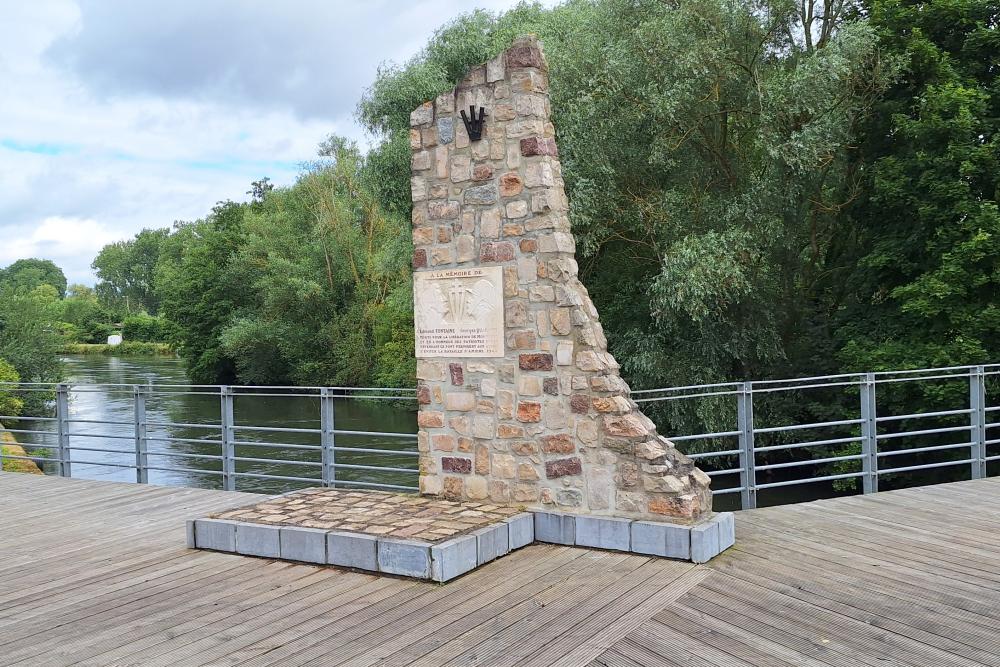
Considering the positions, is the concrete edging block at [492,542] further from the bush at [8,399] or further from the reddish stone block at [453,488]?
the bush at [8,399]

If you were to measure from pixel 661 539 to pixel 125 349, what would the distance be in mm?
65989

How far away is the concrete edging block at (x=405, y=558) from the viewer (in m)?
4.69

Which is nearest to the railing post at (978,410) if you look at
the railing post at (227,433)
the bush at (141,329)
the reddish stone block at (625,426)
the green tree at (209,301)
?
the reddish stone block at (625,426)

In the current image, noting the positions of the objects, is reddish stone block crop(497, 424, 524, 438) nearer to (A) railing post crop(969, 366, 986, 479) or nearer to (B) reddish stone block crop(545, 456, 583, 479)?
(B) reddish stone block crop(545, 456, 583, 479)

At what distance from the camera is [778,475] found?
14930 mm

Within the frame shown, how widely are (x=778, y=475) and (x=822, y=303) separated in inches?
127

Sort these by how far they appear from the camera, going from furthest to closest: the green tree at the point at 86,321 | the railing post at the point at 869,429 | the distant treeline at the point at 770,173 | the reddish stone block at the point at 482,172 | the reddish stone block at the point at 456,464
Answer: the green tree at the point at 86,321 < the distant treeline at the point at 770,173 < the railing post at the point at 869,429 < the reddish stone block at the point at 456,464 < the reddish stone block at the point at 482,172

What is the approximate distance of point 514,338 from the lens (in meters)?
5.59

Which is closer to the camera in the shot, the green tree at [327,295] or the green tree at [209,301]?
the green tree at [327,295]

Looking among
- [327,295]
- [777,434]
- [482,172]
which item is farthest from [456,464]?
[327,295]

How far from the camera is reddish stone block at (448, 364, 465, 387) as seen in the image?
19.2 ft

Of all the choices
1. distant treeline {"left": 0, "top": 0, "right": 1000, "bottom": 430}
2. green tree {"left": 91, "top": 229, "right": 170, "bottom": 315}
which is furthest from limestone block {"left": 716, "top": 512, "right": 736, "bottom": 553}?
green tree {"left": 91, "top": 229, "right": 170, "bottom": 315}

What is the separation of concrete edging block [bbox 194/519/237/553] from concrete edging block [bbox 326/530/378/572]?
2.70 feet

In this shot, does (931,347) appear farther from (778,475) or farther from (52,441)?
(52,441)
